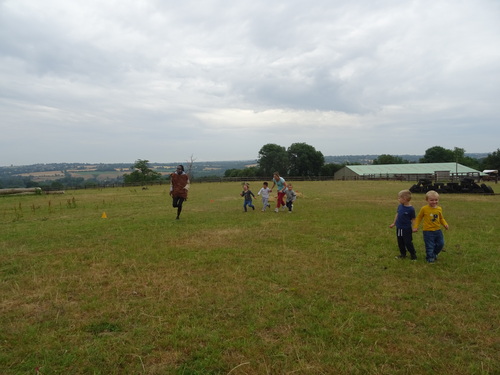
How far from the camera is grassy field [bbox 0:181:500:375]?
3.26m

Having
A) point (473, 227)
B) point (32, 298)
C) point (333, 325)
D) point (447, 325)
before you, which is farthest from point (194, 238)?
point (473, 227)

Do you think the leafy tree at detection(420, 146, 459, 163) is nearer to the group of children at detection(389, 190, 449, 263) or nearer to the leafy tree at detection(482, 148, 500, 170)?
the leafy tree at detection(482, 148, 500, 170)

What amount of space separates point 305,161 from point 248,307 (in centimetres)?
8105

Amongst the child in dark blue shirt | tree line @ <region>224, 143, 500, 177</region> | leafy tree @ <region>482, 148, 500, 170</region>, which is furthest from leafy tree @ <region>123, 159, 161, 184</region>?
leafy tree @ <region>482, 148, 500, 170</region>

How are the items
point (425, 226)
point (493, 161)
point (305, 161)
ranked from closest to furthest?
1. point (425, 226)
2. point (305, 161)
3. point (493, 161)

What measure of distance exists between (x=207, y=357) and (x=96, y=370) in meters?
1.04

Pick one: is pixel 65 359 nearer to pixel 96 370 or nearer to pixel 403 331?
pixel 96 370

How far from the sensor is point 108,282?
5.48 m

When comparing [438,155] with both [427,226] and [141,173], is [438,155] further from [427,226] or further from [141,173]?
[427,226]

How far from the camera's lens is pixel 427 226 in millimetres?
6574

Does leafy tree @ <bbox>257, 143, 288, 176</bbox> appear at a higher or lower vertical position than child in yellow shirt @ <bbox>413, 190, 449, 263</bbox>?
higher

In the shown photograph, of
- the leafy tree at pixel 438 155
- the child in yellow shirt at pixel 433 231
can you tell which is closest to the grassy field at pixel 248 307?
the child in yellow shirt at pixel 433 231

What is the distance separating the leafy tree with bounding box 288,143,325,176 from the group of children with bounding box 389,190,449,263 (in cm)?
7727

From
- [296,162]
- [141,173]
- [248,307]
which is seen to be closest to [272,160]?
[296,162]
